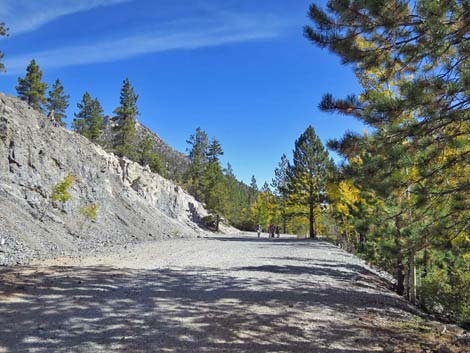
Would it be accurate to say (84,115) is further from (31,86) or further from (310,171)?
(310,171)

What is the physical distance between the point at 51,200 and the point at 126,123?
30.6m

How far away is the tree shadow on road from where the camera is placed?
430cm

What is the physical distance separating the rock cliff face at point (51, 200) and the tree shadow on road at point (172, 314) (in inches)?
188

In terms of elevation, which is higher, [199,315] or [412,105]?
[412,105]

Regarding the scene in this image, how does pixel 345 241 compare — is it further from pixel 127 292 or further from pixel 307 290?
pixel 127 292

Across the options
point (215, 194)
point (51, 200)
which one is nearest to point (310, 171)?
point (215, 194)

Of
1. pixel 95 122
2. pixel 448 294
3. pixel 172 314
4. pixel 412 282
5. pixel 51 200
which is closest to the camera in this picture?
pixel 172 314

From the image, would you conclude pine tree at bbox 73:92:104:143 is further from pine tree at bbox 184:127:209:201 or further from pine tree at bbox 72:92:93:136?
pine tree at bbox 184:127:209:201

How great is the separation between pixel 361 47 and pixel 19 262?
11.0 meters

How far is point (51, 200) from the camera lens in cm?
1772

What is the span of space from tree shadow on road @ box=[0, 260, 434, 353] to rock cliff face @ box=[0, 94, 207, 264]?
4785 mm

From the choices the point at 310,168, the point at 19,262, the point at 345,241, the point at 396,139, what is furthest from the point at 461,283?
the point at 310,168

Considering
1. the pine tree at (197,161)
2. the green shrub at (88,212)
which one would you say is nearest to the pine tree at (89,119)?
the pine tree at (197,161)

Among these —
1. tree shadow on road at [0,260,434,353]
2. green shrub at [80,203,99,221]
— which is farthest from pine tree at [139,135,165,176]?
tree shadow on road at [0,260,434,353]
